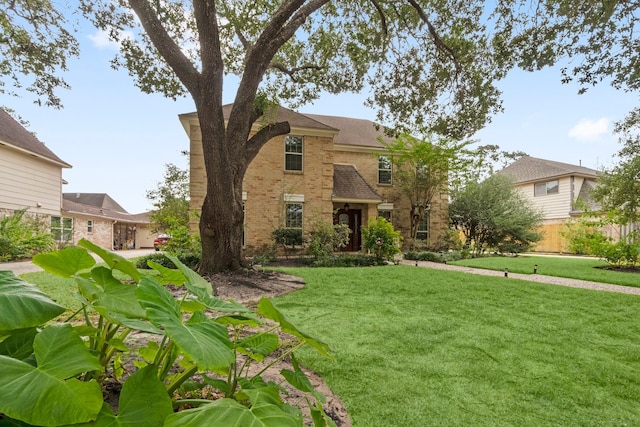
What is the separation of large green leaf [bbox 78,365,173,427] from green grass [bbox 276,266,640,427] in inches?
58.7

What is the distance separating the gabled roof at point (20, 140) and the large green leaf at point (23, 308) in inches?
660

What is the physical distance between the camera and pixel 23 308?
681 millimetres

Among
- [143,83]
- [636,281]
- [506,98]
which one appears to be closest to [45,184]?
[143,83]

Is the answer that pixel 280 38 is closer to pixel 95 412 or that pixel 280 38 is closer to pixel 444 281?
pixel 444 281

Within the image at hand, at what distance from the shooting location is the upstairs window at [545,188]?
23.2m

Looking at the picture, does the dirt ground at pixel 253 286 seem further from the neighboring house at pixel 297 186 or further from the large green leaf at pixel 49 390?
the neighboring house at pixel 297 186

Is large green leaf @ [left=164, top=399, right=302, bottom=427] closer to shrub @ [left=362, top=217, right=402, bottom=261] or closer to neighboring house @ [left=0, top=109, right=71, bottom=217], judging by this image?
shrub @ [left=362, top=217, right=402, bottom=261]

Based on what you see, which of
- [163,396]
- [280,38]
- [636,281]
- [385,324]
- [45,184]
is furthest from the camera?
[45,184]

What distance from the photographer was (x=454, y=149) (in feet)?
51.8

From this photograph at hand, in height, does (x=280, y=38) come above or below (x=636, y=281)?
above

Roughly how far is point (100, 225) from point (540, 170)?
31901 mm

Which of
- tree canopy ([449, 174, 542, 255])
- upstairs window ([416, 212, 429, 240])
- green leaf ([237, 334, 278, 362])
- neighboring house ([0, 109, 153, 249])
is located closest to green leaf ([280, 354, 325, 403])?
green leaf ([237, 334, 278, 362])

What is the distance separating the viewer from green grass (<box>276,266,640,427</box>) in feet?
6.86

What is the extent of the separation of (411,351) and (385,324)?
87 centimetres
